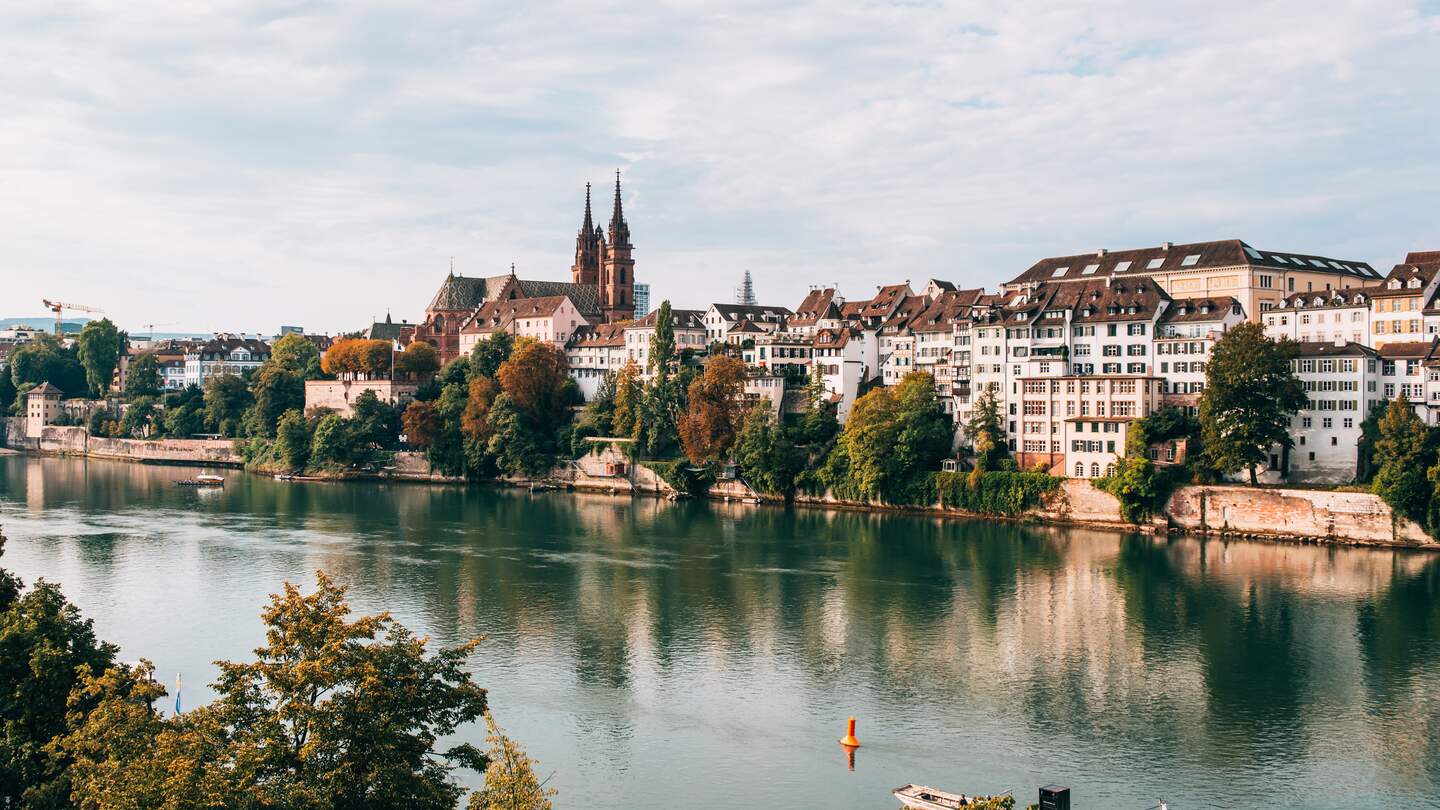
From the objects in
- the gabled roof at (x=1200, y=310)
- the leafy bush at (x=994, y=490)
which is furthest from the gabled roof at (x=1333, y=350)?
the leafy bush at (x=994, y=490)

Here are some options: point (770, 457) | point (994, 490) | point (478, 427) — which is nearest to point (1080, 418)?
point (994, 490)

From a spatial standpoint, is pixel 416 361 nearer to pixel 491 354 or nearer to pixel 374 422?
pixel 374 422

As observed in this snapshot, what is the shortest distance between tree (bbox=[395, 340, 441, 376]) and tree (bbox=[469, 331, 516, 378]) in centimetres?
1011

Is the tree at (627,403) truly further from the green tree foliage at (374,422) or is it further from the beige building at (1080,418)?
the beige building at (1080,418)

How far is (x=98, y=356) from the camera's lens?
126m

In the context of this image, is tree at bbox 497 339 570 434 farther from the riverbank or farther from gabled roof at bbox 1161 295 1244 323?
gabled roof at bbox 1161 295 1244 323

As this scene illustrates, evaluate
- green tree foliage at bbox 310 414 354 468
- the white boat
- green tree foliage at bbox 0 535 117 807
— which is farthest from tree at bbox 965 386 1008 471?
green tree foliage at bbox 0 535 117 807

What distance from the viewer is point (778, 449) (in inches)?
2849

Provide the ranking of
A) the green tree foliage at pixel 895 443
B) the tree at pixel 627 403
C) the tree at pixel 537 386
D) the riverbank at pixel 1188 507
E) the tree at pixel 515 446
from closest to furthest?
the riverbank at pixel 1188 507 → the green tree foliage at pixel 895 443 → the tree at pixel 627 403 → the tree at pixel 515 446 → the tree at pixel 537 386

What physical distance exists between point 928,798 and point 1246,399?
38.4m

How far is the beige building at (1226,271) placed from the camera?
7044 centimetres

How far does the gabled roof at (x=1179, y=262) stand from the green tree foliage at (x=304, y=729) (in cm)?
6110

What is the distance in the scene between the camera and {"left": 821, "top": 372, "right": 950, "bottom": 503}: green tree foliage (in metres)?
67.4

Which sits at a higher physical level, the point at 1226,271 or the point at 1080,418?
the point at 1226,271
